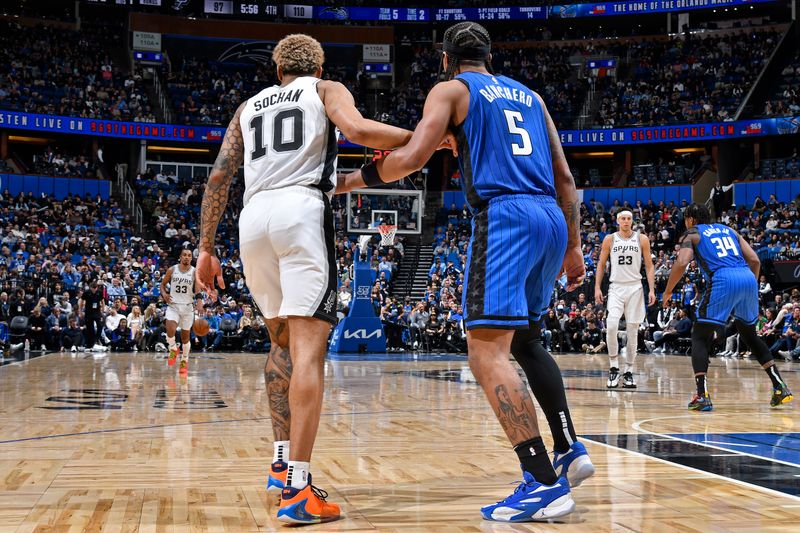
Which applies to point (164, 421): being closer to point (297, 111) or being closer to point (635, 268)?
point (297, 111)

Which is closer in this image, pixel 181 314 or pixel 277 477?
pixel 277 477

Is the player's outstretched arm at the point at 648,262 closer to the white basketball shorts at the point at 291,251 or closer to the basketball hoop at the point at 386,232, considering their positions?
the white basketball shorts at the point at 291,251

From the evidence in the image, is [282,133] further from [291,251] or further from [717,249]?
[717,249]

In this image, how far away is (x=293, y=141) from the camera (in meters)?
3.96

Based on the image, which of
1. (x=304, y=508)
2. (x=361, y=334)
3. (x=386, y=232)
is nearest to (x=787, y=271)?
(x=386, y=232)

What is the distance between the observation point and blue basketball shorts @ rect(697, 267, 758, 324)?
7891 mm

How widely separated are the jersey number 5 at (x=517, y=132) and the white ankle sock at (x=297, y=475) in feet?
5.44

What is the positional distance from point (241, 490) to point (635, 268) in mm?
7171

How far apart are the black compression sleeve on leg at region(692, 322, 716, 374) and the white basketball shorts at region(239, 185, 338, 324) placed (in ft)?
16.5

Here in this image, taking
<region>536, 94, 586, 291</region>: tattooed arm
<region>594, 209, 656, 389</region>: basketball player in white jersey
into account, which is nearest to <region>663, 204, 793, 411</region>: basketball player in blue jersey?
<region>594, 209, 656, 389</region>: basketball player in white jersey

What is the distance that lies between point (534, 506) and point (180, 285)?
1028 centimetres

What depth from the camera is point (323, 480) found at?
431cm

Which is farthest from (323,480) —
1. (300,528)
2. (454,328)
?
(454,328)

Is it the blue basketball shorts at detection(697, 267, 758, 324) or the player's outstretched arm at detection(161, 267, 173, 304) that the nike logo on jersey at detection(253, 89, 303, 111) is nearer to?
the blue basketball shorts at detection(697, 267, 758, 324)
